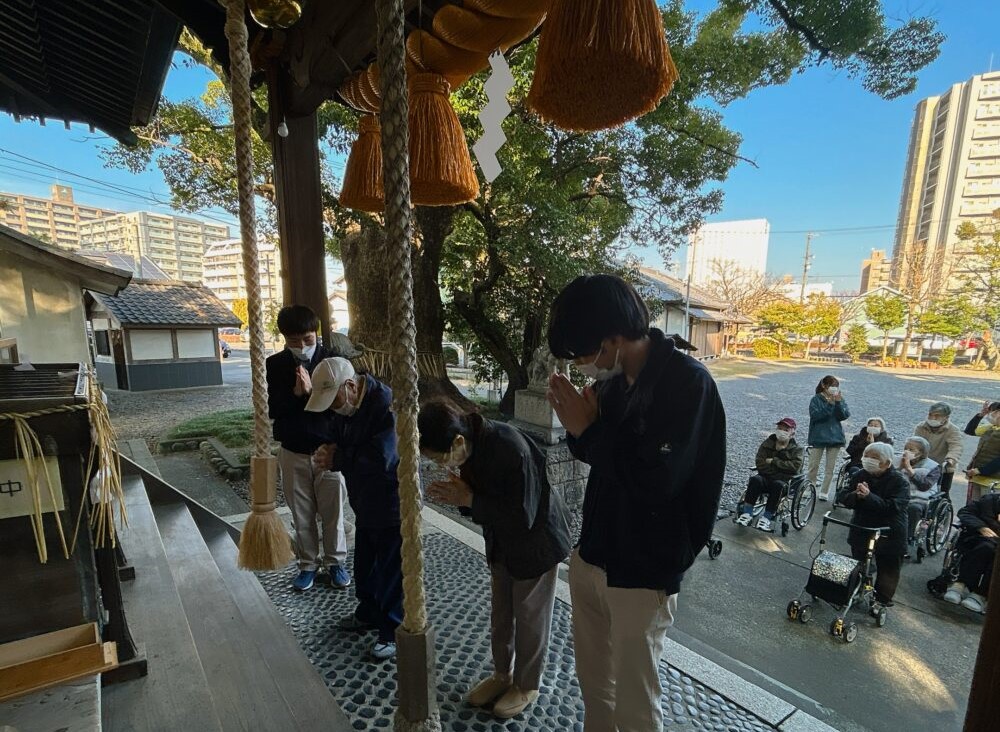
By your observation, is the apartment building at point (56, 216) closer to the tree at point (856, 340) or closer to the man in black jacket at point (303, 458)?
the man in black jacket at point (303, 458)

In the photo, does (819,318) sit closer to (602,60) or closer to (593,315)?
(593,315)

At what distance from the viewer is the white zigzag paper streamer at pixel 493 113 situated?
163 cm

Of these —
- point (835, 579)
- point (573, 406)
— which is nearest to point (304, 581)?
point (573, 406)

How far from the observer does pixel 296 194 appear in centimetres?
259

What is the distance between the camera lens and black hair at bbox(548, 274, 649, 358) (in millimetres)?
1413

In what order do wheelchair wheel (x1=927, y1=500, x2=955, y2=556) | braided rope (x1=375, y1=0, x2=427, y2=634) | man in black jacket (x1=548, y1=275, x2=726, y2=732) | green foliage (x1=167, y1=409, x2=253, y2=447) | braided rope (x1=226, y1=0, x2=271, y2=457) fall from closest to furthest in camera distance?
braided rope (x1=375, y1=0, x2=427, y2=634)
braided rope (x1=226, y1=0, x2=271, y2=457)
man in black jacket (x1=548, y1=275, x2=726, y2=732)
wheelchair wheel (x1=927, y1=500, x2=955, y2=556)
green foliage (x1=167, y1=409, x2=253, y2=447)

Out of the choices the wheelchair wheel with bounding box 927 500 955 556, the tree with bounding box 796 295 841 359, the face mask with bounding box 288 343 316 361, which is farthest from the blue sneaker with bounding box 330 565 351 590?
the tree with bounding box 796 295 841 359

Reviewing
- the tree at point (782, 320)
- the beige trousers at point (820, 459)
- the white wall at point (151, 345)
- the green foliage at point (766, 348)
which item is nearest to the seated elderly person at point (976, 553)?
the beige trousers at point (820, 459)

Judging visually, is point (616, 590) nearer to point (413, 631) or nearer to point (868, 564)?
point (413, 631)

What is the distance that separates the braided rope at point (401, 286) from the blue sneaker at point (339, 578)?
2.58 meters

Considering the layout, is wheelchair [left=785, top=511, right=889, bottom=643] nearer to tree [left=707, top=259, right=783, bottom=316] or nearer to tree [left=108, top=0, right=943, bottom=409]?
tree [left=108, top=0, right=943, bottom=409]

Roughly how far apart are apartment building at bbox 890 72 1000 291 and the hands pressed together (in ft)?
55.5

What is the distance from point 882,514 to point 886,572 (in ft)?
1.66

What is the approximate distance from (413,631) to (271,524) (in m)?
0.77
